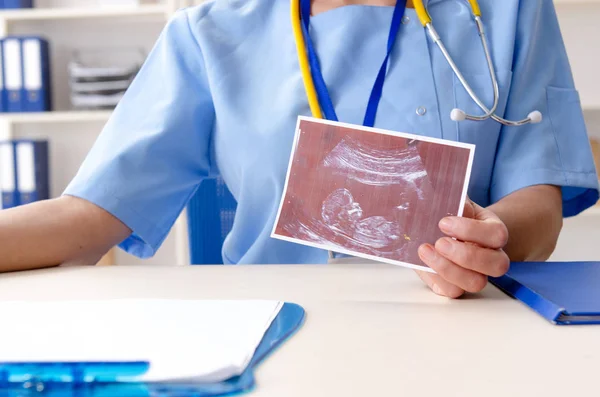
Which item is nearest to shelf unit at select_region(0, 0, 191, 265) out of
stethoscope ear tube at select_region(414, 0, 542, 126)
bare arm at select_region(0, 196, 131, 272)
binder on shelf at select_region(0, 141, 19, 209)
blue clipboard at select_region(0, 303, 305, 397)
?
binder on shelf at select_region(0, 141, 19, 209)

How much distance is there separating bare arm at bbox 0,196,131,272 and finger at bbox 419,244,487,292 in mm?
503

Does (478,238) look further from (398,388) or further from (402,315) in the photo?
(398,388)

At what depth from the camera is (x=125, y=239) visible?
3.57ft

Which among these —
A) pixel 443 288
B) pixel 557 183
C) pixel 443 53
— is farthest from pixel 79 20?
pixel 443 288

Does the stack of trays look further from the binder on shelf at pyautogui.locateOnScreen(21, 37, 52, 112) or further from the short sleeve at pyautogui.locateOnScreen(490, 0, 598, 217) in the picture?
the short sleeve at pyautogui.locateOnScreen(490, 0, 598, 217)

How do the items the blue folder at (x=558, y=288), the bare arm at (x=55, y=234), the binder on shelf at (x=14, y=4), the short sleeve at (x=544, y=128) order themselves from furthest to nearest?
the binder on shelf at (x=14, y=4)
the short sleeve at (x=544, y=128)
the bare arm at (x=55, y=234)
the blue folder at (x=558, y=288)

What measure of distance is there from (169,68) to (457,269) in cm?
64

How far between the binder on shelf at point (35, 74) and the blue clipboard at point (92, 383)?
2224 mm

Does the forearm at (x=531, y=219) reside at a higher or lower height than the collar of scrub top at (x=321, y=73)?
lower

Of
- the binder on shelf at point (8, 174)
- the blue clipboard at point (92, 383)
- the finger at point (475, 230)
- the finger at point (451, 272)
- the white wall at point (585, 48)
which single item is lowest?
the binder on shelf at point (8, 174)

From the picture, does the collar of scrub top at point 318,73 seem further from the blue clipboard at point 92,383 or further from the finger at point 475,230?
the blue clipboard at point 92,383

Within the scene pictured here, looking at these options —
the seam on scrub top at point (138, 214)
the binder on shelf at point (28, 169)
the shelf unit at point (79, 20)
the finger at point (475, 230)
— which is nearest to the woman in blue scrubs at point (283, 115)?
the seam on scrub top at point (138, 214)

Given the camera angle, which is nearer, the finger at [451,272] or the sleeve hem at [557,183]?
the finger at [451,272]

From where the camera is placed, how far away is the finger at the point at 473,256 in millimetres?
662
